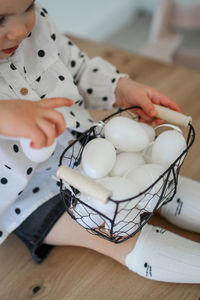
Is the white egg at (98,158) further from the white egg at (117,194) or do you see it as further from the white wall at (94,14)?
the white wall at (94,14)

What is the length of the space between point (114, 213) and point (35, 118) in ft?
0.48

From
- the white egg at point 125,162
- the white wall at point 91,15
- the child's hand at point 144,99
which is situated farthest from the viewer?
the white wall at point 91,15

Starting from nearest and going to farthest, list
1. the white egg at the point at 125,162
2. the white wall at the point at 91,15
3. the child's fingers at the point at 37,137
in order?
the child's fingers at the point at 37,137
the white egg at the point at 125,162
the white wall at the point at 91,15

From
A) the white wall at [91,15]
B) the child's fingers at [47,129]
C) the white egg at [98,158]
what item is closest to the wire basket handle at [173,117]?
the white egg at [98,158]

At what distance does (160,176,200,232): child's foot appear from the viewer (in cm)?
56

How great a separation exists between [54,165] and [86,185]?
0.24 m

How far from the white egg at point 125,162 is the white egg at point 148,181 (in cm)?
1

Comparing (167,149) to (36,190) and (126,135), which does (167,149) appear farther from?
(36,190)

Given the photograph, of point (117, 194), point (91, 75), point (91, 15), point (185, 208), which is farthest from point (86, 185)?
point (91, 15)

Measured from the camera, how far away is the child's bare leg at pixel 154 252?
49 cm

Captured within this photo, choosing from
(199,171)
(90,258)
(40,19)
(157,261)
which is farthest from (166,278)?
(40,19)

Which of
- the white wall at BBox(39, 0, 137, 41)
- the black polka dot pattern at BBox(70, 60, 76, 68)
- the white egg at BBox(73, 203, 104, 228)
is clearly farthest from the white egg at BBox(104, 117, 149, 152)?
the white wall at BBox(39, 0, 137, 41)

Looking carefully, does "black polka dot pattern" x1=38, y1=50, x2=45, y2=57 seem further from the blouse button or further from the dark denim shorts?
the dark denim shorts

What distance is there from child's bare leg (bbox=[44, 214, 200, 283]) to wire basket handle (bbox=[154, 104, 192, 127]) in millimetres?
176
